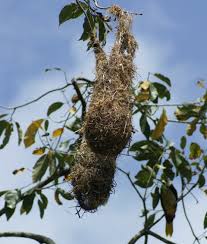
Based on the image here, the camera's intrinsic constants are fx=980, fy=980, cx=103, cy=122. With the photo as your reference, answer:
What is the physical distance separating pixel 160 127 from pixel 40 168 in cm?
72

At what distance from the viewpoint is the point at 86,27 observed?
183 inches

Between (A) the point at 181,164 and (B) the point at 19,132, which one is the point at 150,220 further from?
(B) the point at 19,132

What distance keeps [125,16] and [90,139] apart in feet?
2.67

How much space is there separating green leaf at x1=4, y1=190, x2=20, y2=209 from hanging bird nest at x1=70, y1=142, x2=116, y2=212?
0.92 ft

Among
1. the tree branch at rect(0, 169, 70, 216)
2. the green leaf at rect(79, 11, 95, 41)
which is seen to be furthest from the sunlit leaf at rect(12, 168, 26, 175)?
the green leaf at rect(79, 11, 95, 41)

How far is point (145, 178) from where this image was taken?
365cm

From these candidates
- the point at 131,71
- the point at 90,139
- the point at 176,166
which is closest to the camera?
the point at 176,166

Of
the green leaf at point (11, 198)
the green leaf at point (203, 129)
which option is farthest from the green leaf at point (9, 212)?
the green leaf at point (203, 129)

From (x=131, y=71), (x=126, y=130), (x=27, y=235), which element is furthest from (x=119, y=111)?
(x=27, y=235)

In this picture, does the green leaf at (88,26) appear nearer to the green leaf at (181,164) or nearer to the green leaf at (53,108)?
the green leaf at (53,108)

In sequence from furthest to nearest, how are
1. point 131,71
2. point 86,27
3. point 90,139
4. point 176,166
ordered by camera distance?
point 86,27 < point 131,71 < point 90,139 < point 176,166

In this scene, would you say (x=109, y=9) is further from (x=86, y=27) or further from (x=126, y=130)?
(x=126, y=130)

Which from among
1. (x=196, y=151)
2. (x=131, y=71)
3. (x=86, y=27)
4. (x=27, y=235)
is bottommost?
(x=27, y=235)

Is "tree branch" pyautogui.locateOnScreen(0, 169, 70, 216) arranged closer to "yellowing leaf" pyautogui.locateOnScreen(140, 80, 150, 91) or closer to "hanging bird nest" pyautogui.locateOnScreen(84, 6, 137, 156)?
"hanging bird nest" pyautogui.locateOnScreen(84, 6, 137, 156)
